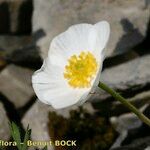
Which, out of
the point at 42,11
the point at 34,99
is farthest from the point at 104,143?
the point at 42,11

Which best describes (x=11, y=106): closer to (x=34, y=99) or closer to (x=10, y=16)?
(x=34, y=99)

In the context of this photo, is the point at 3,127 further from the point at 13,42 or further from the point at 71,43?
the point at 71,43

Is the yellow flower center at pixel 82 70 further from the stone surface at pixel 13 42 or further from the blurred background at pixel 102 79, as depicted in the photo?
the stone surface at pixel 13 42

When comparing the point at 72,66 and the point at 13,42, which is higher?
the point at 72,66

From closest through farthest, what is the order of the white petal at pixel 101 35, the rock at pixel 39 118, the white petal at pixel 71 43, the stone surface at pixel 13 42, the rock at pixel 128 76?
the white petal at pixel 101 35, the white petal at pixel 71 43, the rock at pixel 128 76, the rock at pixel 39 118, the stone surface at pixel 13 42

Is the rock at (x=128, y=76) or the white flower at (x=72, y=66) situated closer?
the white flower at (x=72, y=66)

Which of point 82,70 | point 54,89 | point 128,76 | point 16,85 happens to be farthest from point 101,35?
point 16,85

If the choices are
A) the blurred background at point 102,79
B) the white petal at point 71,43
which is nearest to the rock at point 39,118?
the blurred background at point 102,79
